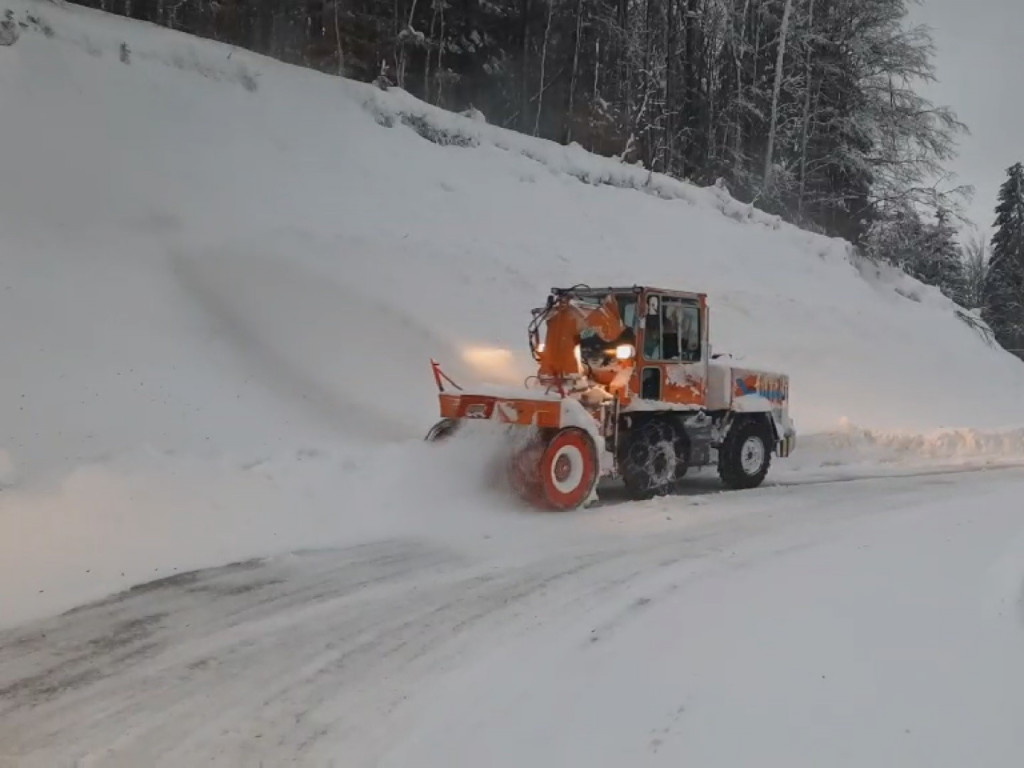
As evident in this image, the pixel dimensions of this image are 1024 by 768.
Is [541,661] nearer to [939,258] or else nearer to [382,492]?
[382,492]

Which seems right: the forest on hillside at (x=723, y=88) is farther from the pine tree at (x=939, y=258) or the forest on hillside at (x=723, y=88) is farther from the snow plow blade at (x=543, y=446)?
the snow plow blade at (x=543, y=446)

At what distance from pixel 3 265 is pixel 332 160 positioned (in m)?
6.78

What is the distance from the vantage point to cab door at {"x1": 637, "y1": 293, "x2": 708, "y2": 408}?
1023cm

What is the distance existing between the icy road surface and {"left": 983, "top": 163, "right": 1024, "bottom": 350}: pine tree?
44472 mm

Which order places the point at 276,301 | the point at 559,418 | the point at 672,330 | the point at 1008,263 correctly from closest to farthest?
the point at 559,418
the point at 672,330
the point at 276,301
the point at 1008,263

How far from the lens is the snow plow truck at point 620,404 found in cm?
915

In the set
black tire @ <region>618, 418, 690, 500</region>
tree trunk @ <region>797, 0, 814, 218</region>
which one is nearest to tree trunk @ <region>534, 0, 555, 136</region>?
tree trunk @ <region>797, 0, 814, 218</region>

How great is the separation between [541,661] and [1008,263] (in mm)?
51008

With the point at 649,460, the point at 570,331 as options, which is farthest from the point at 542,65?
the point at 649,460

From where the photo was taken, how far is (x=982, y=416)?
63.8 feet

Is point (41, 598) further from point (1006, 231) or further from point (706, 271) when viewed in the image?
point (1006, 231)

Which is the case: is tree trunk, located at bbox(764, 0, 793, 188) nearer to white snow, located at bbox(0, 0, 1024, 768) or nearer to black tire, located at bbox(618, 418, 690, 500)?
white snow, located at bbox(0, 0, 1024, 768)

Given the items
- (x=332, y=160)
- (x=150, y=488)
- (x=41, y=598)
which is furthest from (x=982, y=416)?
(x=41, y=598)

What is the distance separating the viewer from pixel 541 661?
16.5 ft
